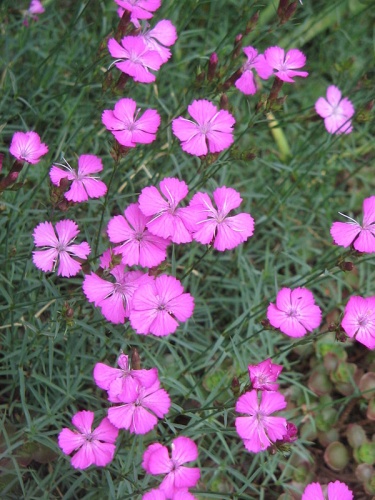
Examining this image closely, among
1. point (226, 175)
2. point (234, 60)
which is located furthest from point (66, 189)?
point (226, 175)

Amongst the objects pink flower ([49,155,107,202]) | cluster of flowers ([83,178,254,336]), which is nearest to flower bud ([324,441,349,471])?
cluster of flowers ([83,178,254,336])

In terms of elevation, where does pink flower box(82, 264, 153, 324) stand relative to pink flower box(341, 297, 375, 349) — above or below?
above

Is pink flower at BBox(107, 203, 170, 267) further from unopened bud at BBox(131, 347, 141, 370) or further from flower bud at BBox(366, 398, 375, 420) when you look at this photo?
flower bud at BBox(366, 398, 375, 420)

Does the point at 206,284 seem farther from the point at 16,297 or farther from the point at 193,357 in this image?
the point at 16,297

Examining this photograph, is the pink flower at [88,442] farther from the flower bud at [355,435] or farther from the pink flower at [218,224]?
the flower bud at [355,435]

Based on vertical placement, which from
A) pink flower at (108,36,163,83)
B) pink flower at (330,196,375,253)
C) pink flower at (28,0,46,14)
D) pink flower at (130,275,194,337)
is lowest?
pink flower at (130,275,194,337)

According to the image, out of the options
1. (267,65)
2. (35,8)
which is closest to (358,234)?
(267,65)
